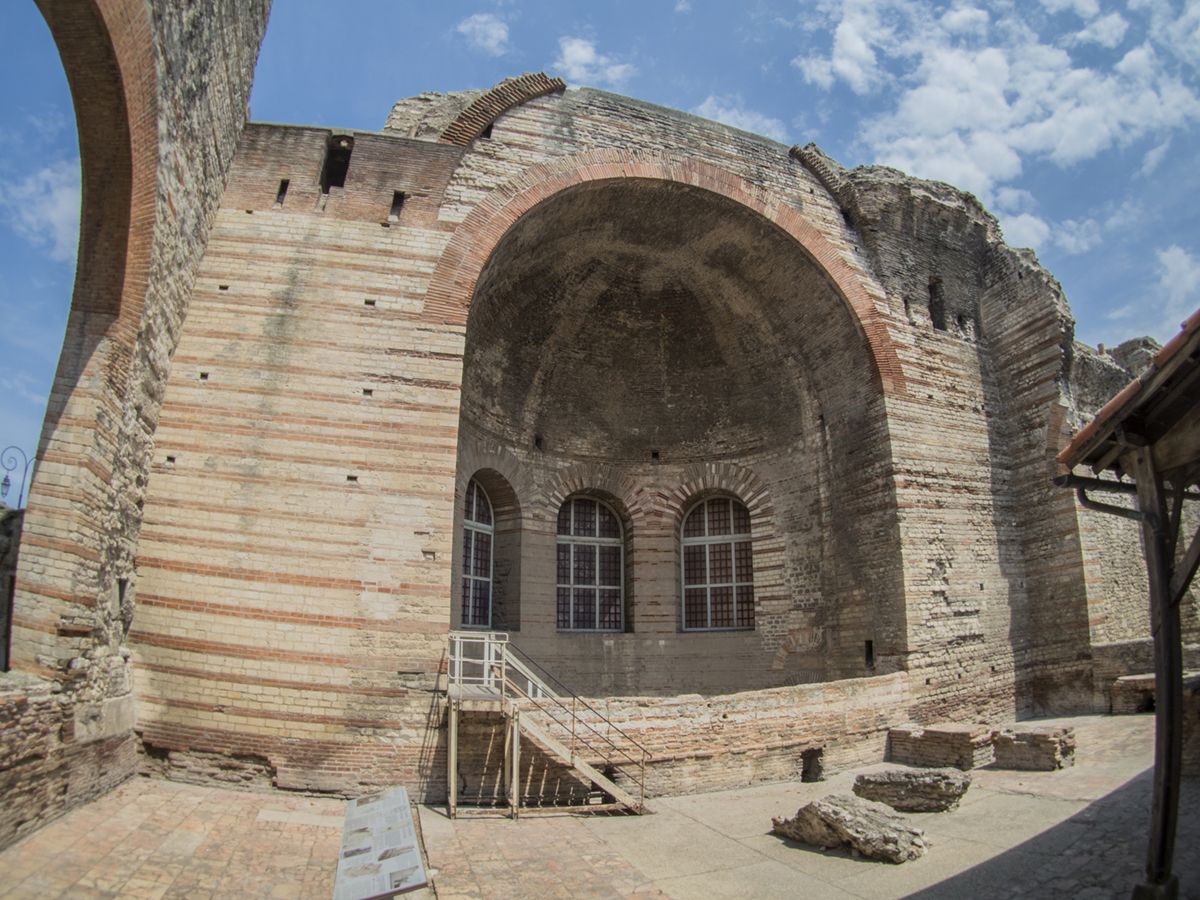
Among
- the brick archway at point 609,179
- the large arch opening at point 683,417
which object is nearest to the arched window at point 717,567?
the large arch opening at point 683,417

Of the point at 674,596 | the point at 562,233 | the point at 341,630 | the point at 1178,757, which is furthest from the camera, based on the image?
the point at 674,596

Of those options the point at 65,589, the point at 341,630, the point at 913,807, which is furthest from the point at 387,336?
the point at 913,807

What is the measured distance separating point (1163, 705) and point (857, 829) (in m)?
2.91

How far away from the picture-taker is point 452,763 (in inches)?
325

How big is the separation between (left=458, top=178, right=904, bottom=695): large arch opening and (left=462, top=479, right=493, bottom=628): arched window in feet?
2.25

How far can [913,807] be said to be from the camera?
803cm

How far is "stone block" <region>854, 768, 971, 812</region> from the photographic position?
7.89 m

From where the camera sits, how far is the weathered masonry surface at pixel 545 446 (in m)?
8.39

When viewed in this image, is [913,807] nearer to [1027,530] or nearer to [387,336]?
[1027,530]

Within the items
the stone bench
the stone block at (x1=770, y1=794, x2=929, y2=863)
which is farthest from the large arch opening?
the stone block at (x1=770, y1=794, x2=929, y2=863)

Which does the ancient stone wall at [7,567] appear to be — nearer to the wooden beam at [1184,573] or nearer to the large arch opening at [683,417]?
the large arch opening at [683,417]

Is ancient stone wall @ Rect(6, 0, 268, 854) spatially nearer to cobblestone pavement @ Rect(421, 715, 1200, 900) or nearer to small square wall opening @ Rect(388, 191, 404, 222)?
small square wall opening @ Rect(388, 191, 404, 222)

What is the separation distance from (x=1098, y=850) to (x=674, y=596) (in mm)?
8594

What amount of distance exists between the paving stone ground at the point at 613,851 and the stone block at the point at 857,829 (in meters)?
0.11
